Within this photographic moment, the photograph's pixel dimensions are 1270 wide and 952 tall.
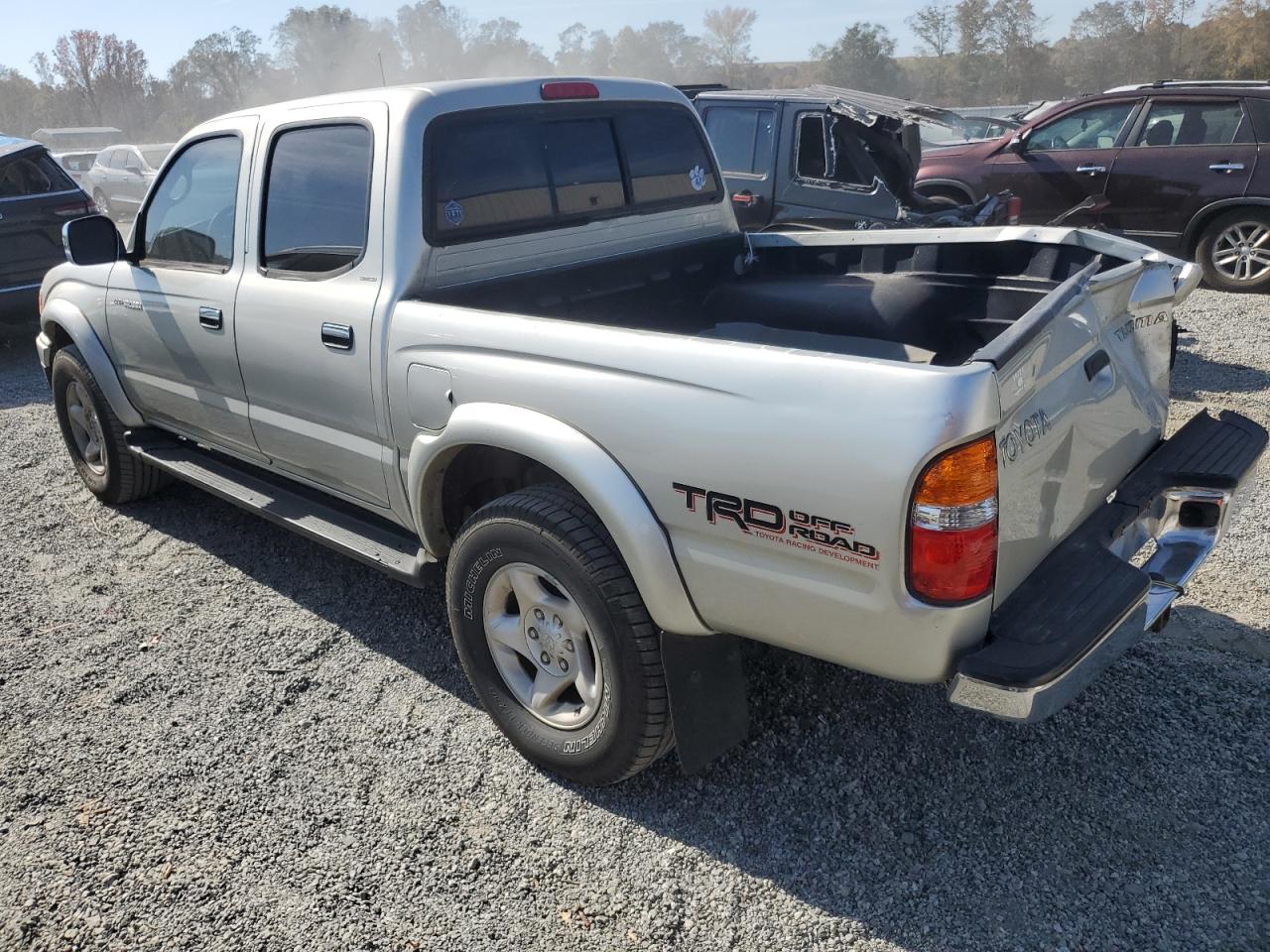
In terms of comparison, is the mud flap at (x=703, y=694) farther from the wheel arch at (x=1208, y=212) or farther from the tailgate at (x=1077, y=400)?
the wheel arch at (x=1208, y=212)

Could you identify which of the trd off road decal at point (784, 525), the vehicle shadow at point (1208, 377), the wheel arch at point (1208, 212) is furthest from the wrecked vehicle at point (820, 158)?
the trd off road decal at point (784, 525)

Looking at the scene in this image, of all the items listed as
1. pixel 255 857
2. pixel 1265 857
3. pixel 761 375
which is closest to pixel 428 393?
pixel 761 375

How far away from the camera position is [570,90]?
370 centimetres

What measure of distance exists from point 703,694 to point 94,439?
4119 millimetres

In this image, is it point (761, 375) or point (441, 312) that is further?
point (441, 312)

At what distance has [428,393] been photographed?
3021 millimetres

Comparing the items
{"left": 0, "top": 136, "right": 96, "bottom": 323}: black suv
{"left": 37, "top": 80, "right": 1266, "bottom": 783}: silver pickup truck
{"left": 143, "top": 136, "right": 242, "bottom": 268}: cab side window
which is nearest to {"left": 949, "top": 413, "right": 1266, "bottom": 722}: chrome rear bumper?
{"left": 37, "top": 80, "right": 1266, "bottom": 783}: silver pickup truck

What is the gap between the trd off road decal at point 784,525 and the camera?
2.16 m

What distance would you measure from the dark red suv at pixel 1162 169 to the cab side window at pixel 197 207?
7.62 m

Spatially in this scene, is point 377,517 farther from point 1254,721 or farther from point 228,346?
point 1254,721

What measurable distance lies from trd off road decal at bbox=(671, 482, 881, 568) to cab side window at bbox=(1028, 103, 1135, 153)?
872 cm

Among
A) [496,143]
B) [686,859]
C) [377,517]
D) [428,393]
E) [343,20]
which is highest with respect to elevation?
[343,20]

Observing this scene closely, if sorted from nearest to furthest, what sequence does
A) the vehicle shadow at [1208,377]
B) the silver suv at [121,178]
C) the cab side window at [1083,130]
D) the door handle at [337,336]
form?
the door handle at [337,336] < the vehicle shadow at [1208,377] < the cab side window at [1083,130] < the silver suv at [121,178]

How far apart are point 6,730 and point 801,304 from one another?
3.21 m
